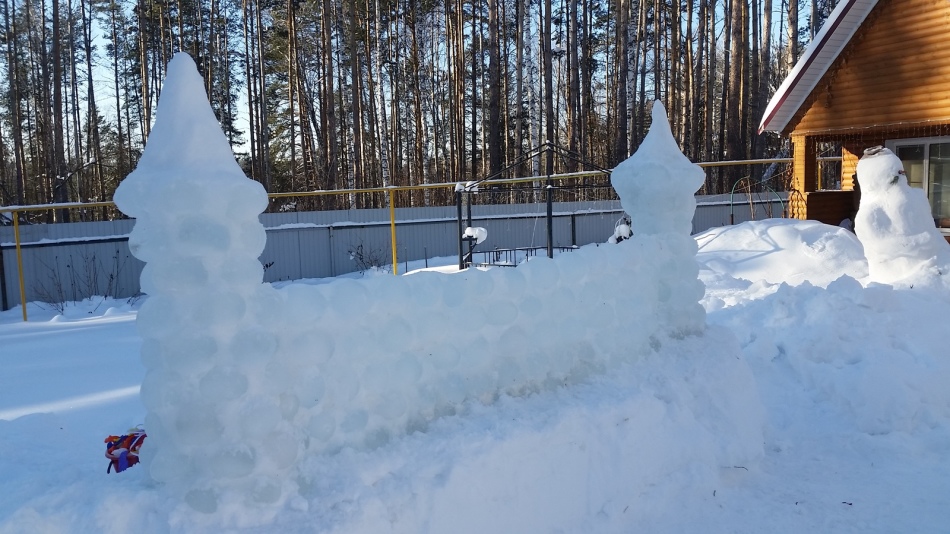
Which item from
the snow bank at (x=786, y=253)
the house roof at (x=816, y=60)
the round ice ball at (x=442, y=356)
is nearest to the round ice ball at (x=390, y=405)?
the round ice ball at (x=442, y=356)

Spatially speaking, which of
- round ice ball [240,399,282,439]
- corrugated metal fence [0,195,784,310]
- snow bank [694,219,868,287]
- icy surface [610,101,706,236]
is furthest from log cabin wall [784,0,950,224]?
round ice ball [240,399,282,439]

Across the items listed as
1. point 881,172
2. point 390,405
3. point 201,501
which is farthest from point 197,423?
point 881,172

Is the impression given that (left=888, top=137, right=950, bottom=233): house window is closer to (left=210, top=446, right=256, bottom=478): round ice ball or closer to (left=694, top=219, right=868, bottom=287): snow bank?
(left=694, top=219, right=868, bottom=287): snow bank

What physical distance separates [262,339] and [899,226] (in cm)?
737

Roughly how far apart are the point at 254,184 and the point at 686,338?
124 inches

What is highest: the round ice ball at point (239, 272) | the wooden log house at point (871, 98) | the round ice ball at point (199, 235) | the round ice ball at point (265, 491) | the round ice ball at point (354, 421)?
the wooden log house at point (871, 98)

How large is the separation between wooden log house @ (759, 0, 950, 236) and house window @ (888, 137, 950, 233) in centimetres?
2

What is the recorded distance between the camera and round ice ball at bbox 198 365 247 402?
2.16m

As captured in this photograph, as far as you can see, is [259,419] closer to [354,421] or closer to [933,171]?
[354,421]

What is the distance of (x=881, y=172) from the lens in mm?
7273

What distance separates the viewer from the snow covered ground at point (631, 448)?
235 cm

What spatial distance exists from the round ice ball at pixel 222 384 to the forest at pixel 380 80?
52.5ft

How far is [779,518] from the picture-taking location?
3.53m

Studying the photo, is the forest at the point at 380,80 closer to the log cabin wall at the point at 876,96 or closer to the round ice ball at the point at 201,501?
the log cabin wall at the point at 876,96
